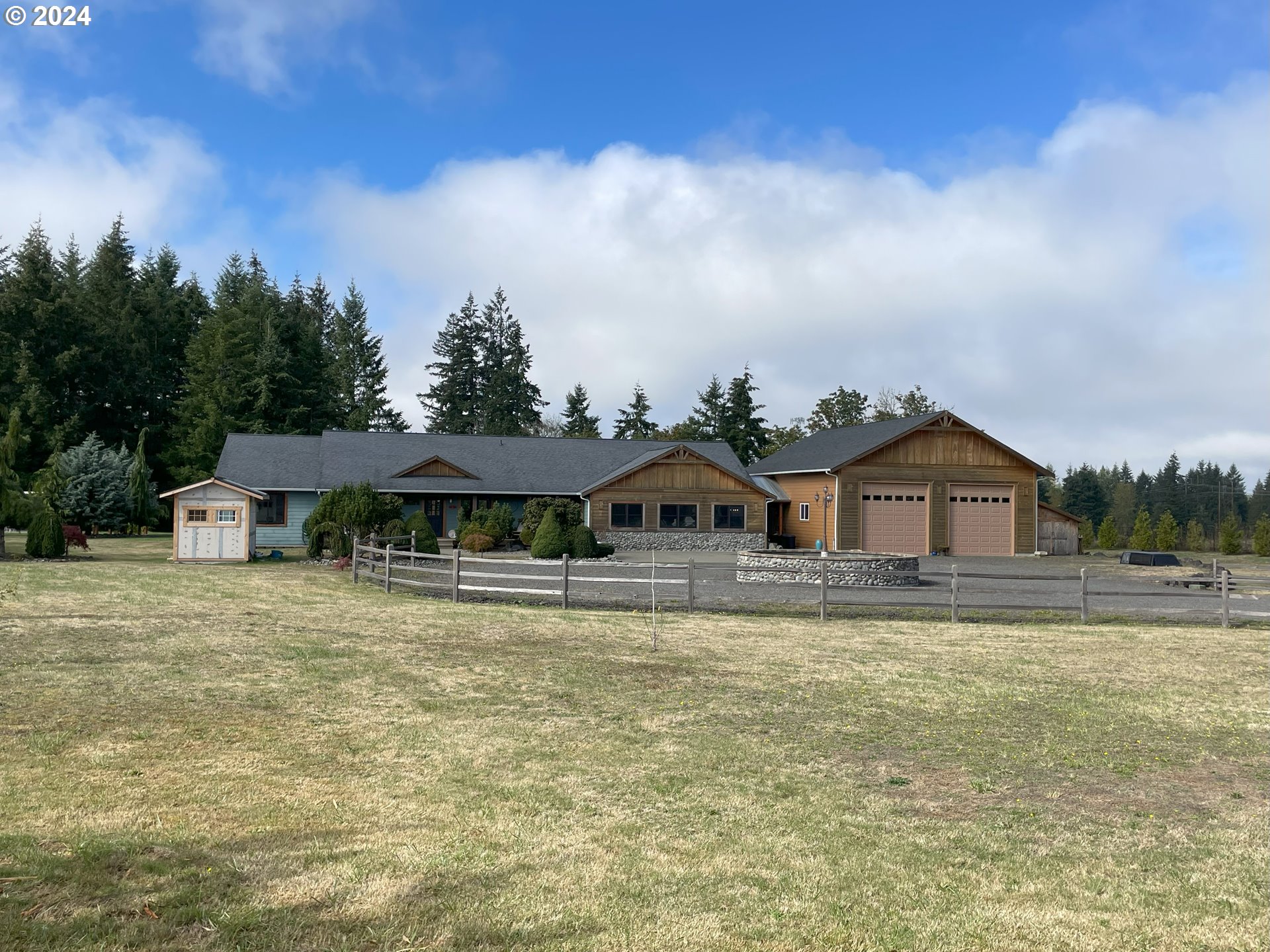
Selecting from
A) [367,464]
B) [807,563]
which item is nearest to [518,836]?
[807,563]

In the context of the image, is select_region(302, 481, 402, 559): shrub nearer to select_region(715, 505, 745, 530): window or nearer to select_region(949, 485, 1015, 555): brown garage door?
select_region(715, 505, 745, 530): window

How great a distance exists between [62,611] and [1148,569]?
3271 cm

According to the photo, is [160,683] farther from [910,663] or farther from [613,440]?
[613,440]

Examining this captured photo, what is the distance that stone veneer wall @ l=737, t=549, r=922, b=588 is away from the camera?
79.3ft

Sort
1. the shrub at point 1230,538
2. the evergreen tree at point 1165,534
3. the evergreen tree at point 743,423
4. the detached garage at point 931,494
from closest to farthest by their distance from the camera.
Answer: the detached garage at point 931,494, the shrub at point 1230,538, the evergreen tree at point 1165,534, the evergreen tree at point 743,423

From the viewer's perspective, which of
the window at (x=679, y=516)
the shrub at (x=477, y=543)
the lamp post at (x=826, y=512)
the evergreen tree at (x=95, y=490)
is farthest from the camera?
the evergreen tree at (x=95, y=490)

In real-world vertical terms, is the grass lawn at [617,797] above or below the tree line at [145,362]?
below

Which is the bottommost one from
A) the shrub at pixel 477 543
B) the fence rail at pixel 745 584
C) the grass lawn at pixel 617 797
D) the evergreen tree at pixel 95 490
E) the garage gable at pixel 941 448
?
the grass lawn at pixel 617 797

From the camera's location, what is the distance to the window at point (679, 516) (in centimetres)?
4159

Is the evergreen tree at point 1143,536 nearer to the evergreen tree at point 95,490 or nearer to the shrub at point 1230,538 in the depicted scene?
the shrub at point 1230,538

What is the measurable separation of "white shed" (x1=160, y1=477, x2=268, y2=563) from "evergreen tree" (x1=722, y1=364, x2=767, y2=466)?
44239 mm

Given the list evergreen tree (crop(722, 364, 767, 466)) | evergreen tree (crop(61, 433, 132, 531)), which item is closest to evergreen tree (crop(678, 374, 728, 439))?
evergreen tree (crop(722, 364, 767, 466))

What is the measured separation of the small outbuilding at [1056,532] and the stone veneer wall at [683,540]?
1253cm

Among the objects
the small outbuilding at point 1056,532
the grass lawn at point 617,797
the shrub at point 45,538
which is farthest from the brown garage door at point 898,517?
the shrub at point 45,538
